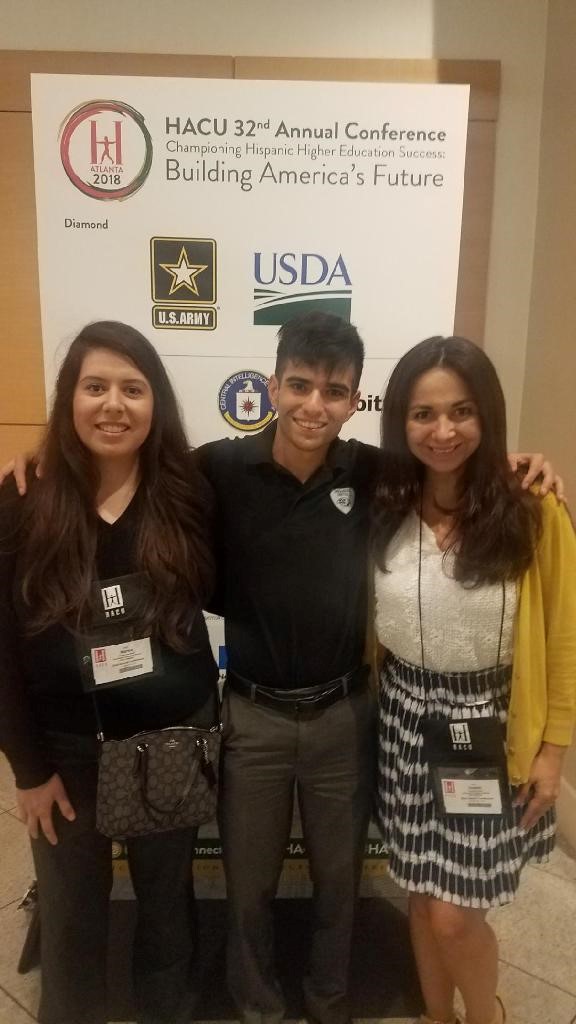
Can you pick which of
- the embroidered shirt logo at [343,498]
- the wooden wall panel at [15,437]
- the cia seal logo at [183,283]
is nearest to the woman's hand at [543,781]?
the embroidered shirt logo at [343,498]

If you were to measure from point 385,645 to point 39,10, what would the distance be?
2956mm

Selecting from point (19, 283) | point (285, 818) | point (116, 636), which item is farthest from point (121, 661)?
point (19, 283)

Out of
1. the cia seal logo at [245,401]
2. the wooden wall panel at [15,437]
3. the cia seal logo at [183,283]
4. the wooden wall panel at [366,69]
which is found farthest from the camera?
the wooden wall panel at [15,437]

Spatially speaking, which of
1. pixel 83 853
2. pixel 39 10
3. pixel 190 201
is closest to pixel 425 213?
pixel 190 201

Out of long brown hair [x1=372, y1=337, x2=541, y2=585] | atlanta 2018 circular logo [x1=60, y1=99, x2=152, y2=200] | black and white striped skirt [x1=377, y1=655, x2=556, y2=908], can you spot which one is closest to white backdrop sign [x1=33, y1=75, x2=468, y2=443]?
atlanta 2018 circular logo [x1=60, y1=99, x2=152, y2=200]

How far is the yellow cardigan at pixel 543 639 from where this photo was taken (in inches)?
50.3

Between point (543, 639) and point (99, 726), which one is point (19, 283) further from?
point (543, 639)

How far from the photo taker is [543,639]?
1289mm

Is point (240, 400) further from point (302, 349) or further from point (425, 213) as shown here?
point (302, 349)

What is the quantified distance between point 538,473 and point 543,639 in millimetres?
363

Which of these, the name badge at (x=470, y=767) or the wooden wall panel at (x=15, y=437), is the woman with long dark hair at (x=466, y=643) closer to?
the name badge at (x=470, y=767)

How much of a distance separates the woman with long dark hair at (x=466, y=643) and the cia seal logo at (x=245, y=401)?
3.90 ft

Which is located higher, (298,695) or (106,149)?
(106,149)

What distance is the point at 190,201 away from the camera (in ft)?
7.63
